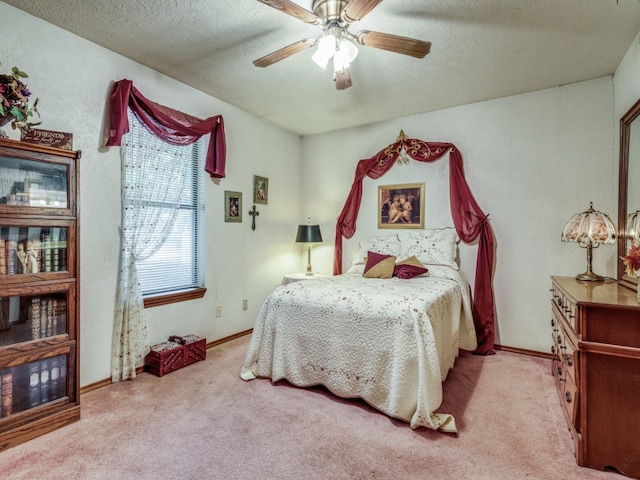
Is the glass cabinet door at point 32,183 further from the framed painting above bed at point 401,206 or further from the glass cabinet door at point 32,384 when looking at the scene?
the framed painting above bed at point 401,206

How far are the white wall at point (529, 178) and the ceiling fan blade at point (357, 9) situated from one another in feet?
7.21

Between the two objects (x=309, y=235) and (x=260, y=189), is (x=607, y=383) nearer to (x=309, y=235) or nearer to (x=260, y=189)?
(x=309, y=235)

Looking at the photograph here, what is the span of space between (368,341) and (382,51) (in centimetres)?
→ 208

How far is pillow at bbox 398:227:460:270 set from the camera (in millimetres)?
3385

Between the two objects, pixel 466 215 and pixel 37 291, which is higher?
pixel 466 215

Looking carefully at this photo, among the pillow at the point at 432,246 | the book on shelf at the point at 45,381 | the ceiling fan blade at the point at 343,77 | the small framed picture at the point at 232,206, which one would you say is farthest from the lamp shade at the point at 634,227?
the book on shelf at the point at 45,381

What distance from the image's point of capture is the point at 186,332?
3109 millimetres

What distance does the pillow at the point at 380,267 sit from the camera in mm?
3174

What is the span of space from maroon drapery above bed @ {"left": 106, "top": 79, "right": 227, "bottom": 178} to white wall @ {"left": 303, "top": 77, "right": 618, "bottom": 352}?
2090 millimetres

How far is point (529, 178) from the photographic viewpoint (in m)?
3.20

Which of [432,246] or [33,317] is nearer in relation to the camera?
[33,317]

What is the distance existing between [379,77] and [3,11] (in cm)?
257

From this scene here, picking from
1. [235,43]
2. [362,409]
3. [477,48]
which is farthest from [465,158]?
[362,409]

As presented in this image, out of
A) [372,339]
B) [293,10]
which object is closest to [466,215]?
[372,339]
